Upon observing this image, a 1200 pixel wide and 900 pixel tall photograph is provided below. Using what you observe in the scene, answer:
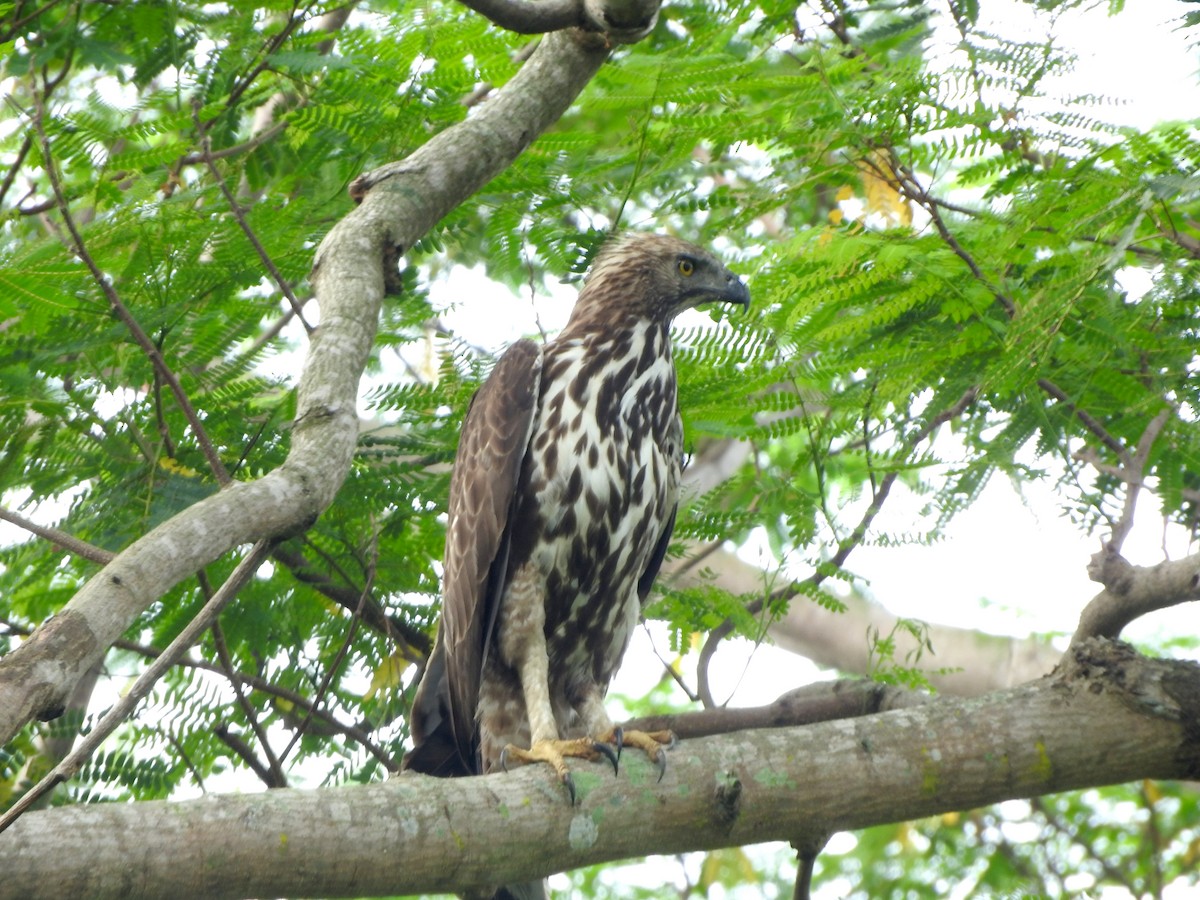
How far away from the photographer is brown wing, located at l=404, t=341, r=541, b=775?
449cm

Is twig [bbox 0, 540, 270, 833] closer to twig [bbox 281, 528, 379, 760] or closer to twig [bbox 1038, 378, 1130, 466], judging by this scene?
twig [bbox 281, 528, 379, 760]

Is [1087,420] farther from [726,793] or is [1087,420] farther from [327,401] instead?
[327,401]

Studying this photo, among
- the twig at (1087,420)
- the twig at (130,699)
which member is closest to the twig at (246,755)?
the twig at (130,699)

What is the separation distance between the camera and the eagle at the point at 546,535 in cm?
453

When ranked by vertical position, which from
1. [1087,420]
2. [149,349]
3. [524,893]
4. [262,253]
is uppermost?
[262,253]

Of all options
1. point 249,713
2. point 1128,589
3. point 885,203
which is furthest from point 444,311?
point 1128,589

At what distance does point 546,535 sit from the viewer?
4.60 metres

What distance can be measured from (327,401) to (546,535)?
162cm

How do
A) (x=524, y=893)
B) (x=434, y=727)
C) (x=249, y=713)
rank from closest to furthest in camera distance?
(x=249, y=713) < (x=524, y=893) < (x=434, y=727)

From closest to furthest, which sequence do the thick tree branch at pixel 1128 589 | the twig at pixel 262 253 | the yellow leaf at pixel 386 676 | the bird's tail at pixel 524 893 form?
the thick tree branch at pixel 1128 589
the twig at pixel 262 253
the bird's tail at pixel 524 893
the yellow leaf at pixel 386 676

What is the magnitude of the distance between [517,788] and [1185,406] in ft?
7.83

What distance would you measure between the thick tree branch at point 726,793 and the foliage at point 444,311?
2.79ft

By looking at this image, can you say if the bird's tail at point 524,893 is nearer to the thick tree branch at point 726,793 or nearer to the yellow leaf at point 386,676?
the yellow leaf at point 386,676

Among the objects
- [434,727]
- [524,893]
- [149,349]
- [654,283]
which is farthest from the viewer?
[654,283]
